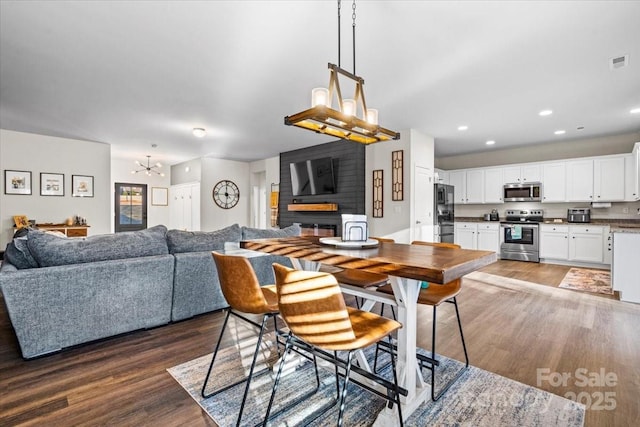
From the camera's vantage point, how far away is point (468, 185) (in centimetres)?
744

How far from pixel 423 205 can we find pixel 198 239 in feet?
13.8

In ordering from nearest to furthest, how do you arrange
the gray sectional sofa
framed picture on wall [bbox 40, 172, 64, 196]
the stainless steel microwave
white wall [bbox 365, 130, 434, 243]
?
1. the gray sectional sofa
2. white wall [bbox 365, 130, 434, 243]
3. framed picture on wall [bbox 40, 172, 64, 196]
4. the stainless steel microwave

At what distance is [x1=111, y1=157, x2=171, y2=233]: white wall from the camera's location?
9.06 metres

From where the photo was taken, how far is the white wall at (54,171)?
570 cm

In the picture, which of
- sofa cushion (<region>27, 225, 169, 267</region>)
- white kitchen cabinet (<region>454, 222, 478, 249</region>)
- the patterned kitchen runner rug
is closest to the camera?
the patterned kitchen runner rug

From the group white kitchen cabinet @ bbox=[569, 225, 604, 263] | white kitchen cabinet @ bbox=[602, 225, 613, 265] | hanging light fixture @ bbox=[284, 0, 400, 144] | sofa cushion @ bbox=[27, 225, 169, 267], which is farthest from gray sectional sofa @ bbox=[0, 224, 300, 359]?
white kitchen cabinet @ bbox=[602, 225, 613, 265]

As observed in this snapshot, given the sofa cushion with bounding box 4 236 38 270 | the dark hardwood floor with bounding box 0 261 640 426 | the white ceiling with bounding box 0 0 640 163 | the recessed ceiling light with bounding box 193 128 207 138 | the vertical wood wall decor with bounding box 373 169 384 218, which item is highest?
the white ceiling with bounding box 0 0 640 163

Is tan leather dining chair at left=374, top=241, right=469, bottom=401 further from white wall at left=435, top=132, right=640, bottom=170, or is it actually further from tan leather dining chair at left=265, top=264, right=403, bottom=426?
white wall at left=435, top=132, right=640, bottom=170

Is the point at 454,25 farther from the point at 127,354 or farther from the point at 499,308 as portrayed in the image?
the point at 127,354

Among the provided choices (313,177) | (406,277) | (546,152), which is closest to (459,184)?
(546,152)

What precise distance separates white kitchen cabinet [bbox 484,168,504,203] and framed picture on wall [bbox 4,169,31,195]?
9.49 metres

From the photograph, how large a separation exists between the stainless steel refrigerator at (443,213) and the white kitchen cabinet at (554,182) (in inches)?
70.0

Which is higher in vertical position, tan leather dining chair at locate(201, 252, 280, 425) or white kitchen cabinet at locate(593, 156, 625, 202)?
white kitchen cabinet at locate(593, 156, 625, 202)

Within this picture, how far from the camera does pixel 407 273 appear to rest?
4.33ft
